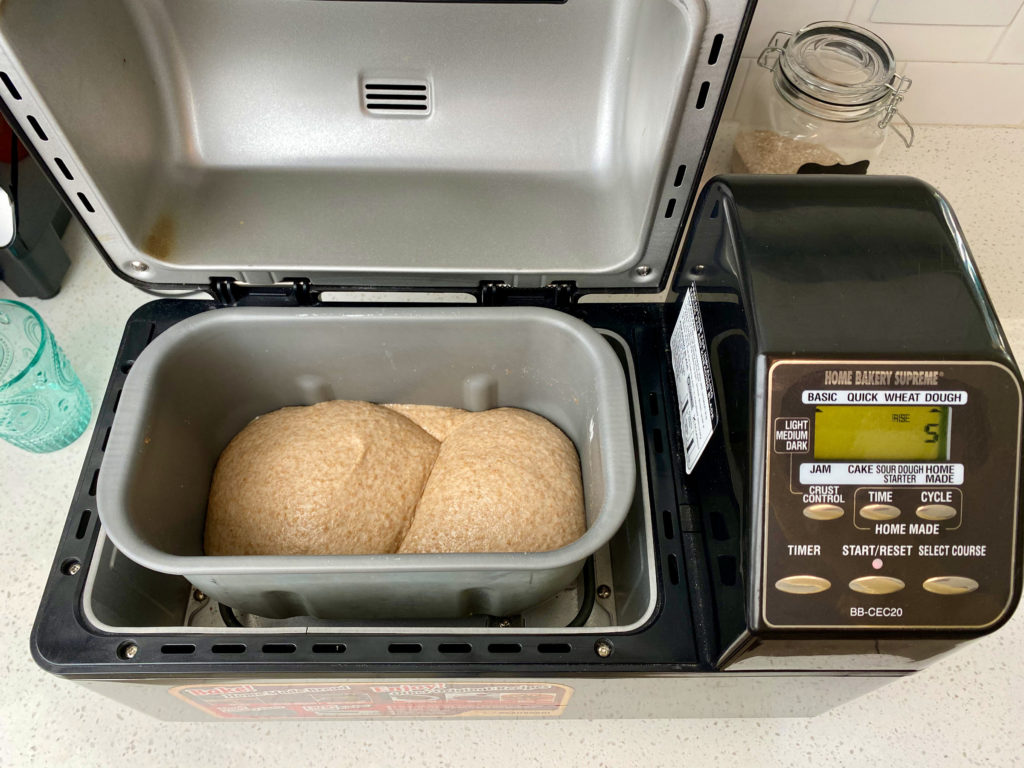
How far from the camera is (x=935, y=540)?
0.54 metres

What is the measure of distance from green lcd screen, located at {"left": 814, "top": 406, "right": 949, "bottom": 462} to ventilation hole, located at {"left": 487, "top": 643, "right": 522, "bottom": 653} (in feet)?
1.04

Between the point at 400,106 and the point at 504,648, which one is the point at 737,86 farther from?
the point at 504,648

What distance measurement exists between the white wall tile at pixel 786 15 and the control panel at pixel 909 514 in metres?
0.71

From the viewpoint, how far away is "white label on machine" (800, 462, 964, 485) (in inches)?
21.3

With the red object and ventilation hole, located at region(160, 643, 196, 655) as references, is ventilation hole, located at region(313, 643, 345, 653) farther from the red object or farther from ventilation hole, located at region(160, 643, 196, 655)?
the red object

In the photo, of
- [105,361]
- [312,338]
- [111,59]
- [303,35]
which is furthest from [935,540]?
[105,361]

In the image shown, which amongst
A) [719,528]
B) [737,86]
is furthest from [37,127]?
[737,86]

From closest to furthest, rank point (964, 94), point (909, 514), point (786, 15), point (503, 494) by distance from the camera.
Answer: point (909, 514), point (503, 494), point (786, 15), point (964, 94)

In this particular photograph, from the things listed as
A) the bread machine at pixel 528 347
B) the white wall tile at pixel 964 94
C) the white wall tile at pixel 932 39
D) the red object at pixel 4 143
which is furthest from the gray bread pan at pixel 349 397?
the white wall tile at pixel 964 94

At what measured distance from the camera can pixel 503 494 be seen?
0.78 meters

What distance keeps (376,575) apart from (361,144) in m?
0.52

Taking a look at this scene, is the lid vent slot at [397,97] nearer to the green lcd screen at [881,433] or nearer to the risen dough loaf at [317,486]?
the risen dough loaf at [317,486]

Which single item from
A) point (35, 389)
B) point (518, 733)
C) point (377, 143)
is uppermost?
point (377, 143)

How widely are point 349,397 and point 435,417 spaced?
112 mm
